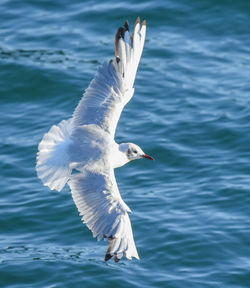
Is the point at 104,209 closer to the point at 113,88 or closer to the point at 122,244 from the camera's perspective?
the point at 122,244

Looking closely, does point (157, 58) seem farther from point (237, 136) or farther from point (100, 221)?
point (100, 221)

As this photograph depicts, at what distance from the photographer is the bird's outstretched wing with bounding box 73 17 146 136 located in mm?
7734

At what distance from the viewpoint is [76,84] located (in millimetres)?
11742

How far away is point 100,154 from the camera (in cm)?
730

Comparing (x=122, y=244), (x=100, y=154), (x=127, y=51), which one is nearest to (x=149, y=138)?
(x=127, y=51)

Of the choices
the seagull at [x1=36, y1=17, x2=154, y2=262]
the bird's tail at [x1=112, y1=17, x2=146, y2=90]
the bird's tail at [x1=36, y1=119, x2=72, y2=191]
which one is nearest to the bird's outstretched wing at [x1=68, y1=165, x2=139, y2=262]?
the seagull at [x1=36, y1=17, x2=154, y2=262]

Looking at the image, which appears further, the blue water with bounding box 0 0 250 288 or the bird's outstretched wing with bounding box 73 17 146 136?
the blue water with bounding box 0 0 250 288

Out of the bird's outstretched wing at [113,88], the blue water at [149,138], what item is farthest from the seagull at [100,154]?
the blue water at [149,138]

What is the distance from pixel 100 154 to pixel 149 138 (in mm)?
3147

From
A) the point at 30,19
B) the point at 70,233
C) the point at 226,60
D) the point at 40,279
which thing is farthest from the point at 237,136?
the point at 30,19

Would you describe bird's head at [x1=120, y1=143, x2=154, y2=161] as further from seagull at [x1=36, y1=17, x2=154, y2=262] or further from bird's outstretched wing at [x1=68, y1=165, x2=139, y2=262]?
bird's outstretched wing at [x1=68, y1=165, x2=139, y2=262]

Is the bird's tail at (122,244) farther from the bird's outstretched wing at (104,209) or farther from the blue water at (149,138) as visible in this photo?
the blue water at (149,138)

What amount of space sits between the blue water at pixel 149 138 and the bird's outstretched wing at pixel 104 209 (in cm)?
123

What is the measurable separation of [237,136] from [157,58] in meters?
2.58
